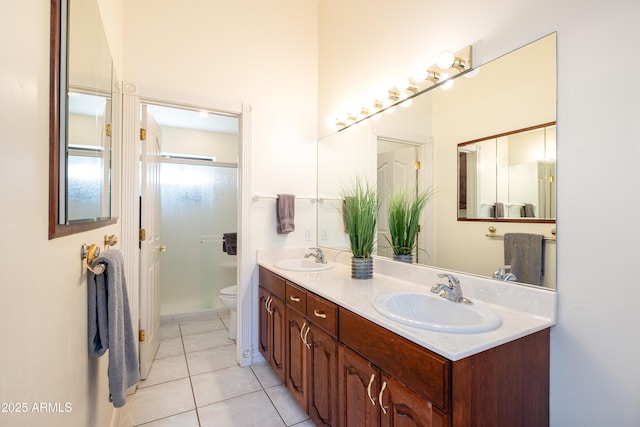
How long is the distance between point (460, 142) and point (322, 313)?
44.6 inches

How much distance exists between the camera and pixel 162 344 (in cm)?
275

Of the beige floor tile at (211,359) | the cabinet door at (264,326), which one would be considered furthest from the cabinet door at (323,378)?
the beige floor tile at (211,359)

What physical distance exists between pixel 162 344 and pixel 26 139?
2679 millimetres

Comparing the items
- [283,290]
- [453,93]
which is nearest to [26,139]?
[283,290]

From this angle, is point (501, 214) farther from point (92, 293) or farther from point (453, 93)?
point (92, 293)

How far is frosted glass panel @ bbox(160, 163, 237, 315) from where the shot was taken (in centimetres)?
343

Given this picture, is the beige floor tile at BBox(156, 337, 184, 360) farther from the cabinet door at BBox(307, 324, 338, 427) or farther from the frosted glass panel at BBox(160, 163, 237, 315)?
the cabinet door at BBox(307, 324, 338, 427)

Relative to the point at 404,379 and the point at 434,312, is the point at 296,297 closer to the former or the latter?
the point at 434,312

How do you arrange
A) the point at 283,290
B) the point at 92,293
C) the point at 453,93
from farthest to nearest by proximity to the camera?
the point at 283,290 < the point at 453,93 < the point at 92,293

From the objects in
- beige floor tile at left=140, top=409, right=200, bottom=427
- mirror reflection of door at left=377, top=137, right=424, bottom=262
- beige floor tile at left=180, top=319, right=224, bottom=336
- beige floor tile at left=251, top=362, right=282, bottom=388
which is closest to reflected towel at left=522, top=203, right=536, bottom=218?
mirror reflection of door at left=377, top=137, right=424, bottom=262

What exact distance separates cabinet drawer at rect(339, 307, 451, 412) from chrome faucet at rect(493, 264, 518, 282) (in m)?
0.59

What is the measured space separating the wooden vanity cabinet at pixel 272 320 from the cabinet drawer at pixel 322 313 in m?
0.39

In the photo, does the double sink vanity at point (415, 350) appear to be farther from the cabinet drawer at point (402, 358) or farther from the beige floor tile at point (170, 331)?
the beige floor tile at point (170, 331)

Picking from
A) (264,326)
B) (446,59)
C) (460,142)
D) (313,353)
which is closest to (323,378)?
(313,353)
